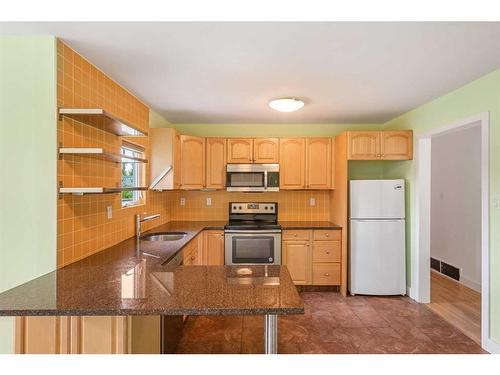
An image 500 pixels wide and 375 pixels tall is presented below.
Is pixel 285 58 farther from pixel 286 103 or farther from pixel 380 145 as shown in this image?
pixel 380 145

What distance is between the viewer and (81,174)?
6.92 feet

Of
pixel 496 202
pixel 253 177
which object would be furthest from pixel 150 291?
pixel 253 177

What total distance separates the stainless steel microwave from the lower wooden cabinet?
2.18 feet

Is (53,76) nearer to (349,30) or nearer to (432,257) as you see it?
(349,30)

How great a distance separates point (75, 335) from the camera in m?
1.44

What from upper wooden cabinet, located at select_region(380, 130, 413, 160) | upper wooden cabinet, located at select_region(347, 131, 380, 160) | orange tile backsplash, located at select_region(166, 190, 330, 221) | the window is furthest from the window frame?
upper wooden cabinet, located at select_region(380, 130, 413, 160)

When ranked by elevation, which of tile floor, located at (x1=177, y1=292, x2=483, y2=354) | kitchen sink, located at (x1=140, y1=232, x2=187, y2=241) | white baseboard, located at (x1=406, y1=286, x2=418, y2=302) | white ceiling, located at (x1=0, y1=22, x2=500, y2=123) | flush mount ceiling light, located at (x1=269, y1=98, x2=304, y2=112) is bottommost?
tile floor, located at (x1=177, y1=292, x2=483, y2=354)

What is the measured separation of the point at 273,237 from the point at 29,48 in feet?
9.83

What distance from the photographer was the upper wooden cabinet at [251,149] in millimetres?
4215

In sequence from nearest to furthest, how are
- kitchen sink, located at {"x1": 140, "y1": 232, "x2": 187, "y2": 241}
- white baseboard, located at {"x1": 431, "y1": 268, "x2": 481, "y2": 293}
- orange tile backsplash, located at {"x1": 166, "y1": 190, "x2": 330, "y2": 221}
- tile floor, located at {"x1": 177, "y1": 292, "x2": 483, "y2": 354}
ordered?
tile floor, located at {"x1": 177, "y1": 292, "x2": 483, "y2": 354}, kitchen sink, located at {"x1": 140, "y1": 232, "x2": 187, "y2": 241}, white baseboard, located at {"x1": 431, "y1": 268, "x2": 481, "y2": 293}, orange tile backsplash, located at {"x1": 166, "y1": 190, "x2": 330, "y2": 221}

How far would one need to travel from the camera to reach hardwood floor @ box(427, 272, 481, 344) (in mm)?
2954

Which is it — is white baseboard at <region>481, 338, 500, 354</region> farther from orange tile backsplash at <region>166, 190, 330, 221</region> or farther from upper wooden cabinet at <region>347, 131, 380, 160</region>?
orange tile backsplash at <region>166, 190, 330, 221</region>

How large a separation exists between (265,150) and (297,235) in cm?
121

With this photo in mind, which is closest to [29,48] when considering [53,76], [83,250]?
[53,76]
